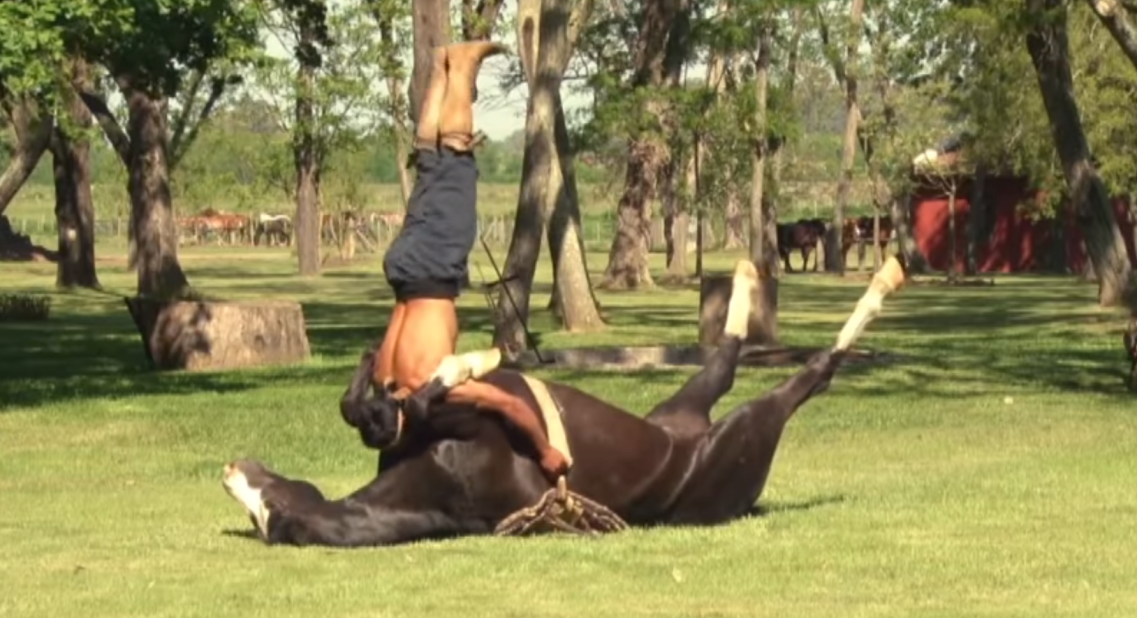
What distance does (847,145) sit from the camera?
70.3 meters

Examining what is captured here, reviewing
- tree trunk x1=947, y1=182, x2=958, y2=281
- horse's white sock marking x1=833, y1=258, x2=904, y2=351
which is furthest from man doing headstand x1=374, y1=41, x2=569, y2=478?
tree trunk x1=947, y1=182, x2=958, y2=281

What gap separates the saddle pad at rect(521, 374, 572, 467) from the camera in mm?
11266

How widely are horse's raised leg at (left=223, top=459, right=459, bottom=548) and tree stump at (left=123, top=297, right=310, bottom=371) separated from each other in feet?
49.7

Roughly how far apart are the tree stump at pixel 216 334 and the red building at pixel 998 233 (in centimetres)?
5073

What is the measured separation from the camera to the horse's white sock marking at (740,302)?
1243cm

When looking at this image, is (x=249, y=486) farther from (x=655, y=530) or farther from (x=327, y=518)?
(x=655, y=530)

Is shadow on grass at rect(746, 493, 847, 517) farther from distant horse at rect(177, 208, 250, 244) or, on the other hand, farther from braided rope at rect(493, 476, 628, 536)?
distant horse at rect(177, 208, 250, 244)

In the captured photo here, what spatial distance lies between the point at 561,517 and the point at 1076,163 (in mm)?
23879

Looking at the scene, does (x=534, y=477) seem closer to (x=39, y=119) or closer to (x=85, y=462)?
(x=85, y=462)

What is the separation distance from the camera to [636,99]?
121 feet

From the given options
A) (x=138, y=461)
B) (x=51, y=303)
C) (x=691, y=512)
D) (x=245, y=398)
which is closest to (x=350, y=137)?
(x=51, y=303)

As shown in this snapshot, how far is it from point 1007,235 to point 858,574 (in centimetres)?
7142

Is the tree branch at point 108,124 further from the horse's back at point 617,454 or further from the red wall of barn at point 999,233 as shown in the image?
the red wall of barn at point 999,233

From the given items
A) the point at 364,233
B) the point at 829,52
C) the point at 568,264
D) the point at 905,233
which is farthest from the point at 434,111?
the point at 364,233
